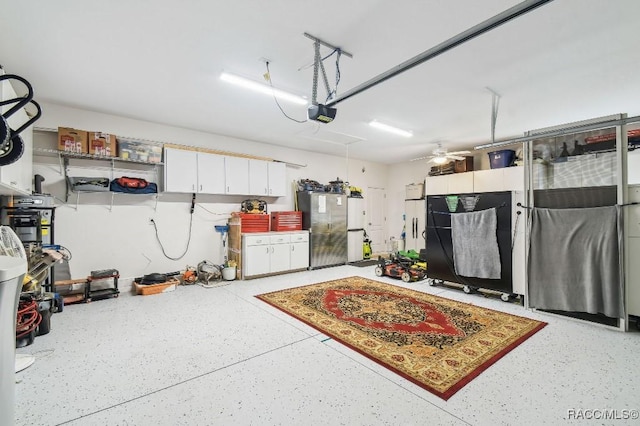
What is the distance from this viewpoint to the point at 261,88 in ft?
11.8

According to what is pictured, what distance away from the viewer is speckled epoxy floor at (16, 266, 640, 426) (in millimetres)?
1790

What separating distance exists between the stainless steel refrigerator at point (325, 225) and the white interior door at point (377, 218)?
1.80 m

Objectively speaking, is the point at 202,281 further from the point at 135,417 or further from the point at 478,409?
the point at 478,409

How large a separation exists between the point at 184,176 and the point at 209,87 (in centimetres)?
207

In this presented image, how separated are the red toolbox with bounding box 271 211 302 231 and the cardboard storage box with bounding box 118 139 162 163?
2.51 m

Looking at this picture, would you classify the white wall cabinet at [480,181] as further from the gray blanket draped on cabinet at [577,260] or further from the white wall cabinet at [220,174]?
the white wall cabinet at [220,174]

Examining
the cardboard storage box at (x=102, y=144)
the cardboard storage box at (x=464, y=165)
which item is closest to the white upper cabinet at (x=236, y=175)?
the cardboard storage box at (x=102, y=144)

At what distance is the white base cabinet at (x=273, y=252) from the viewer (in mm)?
5507

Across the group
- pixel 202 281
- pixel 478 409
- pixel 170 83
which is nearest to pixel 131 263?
pixel 202 281

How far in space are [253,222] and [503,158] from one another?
17.6ft

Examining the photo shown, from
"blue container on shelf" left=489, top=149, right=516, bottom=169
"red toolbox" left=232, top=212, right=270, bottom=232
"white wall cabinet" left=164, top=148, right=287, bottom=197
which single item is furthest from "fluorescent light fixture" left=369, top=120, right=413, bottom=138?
"red toolbox" left=232, top=212, right=270, bottom=232

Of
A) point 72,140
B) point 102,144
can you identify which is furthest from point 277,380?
point 72,140

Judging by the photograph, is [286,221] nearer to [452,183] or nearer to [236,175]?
[236,175]

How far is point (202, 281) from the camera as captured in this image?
208 inches
